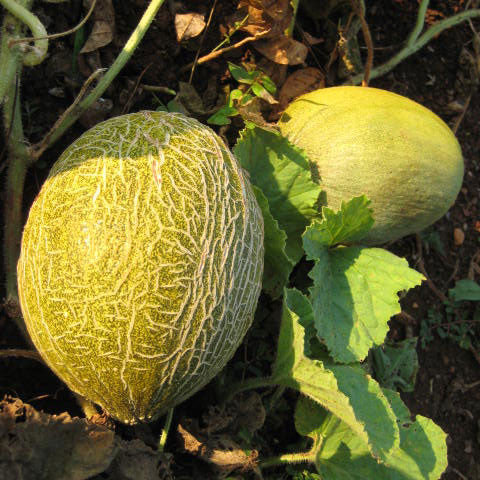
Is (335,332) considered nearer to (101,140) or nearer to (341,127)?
(341,127)

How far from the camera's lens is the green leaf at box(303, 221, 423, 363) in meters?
2.25

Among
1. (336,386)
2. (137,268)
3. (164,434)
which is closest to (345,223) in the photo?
(336,386)

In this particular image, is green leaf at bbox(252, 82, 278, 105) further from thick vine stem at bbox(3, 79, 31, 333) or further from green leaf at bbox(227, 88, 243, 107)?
thick vine stem at bbox(3, 79, 31, 333)

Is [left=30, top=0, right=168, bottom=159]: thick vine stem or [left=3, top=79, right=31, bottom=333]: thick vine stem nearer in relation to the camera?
[left=3, top=79, right=31, bottom=333]: thick vine stem

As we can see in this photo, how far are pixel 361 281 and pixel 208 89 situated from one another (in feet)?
3.91

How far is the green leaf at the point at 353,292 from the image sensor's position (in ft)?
7.39

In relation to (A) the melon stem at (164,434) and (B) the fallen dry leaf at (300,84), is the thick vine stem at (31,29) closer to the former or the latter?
(B) the fallen dry leaf at (300,84)

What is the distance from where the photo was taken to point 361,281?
2.40 meters

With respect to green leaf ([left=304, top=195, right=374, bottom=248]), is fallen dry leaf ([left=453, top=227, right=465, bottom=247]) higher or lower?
lower

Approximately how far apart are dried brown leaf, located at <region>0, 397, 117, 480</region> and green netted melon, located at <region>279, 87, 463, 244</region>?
1.39 meters

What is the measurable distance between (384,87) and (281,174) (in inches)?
50.9

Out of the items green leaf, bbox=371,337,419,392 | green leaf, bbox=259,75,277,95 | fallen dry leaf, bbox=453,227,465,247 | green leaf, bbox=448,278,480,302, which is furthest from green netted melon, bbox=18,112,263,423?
fallen dry leaf, bbox=453,227,465,247

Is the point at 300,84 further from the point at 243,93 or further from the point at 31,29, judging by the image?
the point at 31,29

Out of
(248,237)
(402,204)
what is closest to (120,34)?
(248,237)
